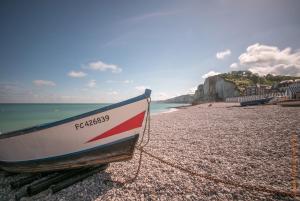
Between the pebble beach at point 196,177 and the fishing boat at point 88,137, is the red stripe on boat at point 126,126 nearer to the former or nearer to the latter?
the fishing boat at point 88,137

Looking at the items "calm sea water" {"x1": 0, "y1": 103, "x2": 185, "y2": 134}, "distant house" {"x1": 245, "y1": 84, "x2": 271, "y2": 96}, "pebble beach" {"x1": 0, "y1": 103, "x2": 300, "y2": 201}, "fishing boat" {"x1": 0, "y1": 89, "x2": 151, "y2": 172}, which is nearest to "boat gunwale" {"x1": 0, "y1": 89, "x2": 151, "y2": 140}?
"fishing boat" {"x1": 0, "y1": 89, "x2": 151, "y2": 172}

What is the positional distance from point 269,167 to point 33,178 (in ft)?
23.8

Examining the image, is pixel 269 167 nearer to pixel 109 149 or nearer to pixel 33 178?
pixel 109 149

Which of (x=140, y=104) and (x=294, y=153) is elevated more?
(x=140, y=104)

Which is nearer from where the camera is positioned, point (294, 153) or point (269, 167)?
point (269, 167)

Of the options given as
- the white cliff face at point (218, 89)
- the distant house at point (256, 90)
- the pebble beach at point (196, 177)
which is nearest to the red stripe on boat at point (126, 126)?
the pebble beach at point (196, 177)

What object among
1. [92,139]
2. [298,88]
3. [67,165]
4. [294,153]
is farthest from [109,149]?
[298,88]

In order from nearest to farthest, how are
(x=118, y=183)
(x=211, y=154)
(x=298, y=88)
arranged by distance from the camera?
(x=118, y=183) → (x=211, y=154) → (x=298, y=88)

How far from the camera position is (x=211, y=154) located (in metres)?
6.43

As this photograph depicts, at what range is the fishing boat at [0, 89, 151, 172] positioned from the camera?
4.79m

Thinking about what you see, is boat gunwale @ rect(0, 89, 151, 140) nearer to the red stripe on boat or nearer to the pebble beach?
the red stripe on boat

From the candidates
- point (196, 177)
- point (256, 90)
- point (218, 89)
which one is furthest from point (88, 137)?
point (218, 89)

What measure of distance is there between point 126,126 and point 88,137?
1157 millimetres

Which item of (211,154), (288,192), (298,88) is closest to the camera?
(288,192)
